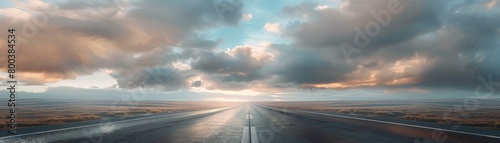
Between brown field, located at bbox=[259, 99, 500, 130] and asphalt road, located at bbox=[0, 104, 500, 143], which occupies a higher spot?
asphalt road, located at bbox=[0, 104, 500, 143]

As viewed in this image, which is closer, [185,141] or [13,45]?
[185,141]

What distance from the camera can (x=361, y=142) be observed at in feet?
35.7

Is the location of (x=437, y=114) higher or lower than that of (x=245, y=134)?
lower

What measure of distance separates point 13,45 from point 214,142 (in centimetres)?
1020

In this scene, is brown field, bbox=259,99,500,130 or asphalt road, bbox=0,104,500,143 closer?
asphalt road, bbox=0,104,500,143

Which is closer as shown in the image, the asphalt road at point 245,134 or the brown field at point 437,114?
the asphalt road at point 245,134


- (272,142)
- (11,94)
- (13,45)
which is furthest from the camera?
(13,45)

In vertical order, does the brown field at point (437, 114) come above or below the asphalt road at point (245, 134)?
below

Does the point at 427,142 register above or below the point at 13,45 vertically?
below

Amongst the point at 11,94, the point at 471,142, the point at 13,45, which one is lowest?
the point at 471,142

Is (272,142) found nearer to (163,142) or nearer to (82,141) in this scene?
(163,142)

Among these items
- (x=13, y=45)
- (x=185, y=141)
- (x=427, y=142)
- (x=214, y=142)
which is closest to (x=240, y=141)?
(x=214, y=142)

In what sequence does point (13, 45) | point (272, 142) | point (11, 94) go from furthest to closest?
point (13, 45) < point (11, 94) < point (272, 142)

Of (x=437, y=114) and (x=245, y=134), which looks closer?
(x=245, y=134)
